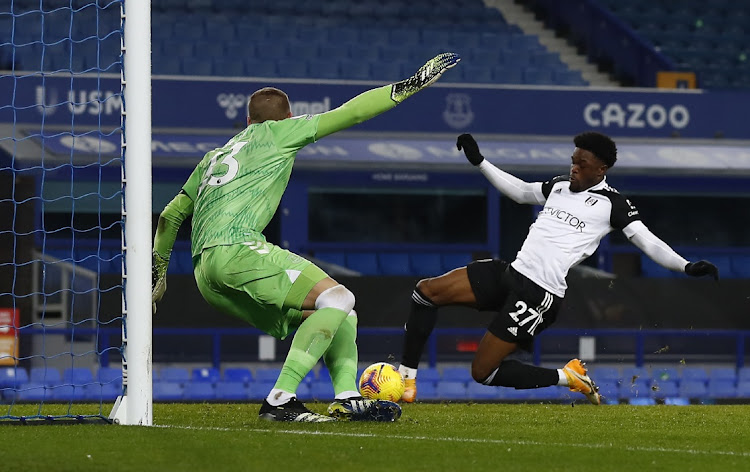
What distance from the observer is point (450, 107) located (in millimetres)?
19188

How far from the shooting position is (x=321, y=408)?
27.3ft

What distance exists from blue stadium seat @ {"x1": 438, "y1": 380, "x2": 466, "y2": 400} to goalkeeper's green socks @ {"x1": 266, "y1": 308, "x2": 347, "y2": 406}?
7.86 meters

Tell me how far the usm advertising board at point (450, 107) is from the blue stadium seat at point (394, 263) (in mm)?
1836

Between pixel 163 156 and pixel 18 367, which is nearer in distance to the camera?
pixel 18 367

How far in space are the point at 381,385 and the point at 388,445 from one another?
1.84 meters

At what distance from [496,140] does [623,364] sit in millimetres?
5264

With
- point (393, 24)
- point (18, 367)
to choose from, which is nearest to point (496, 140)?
point (393, 24)

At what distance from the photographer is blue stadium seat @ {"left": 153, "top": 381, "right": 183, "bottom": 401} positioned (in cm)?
1417

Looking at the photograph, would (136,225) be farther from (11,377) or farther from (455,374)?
(455,374)

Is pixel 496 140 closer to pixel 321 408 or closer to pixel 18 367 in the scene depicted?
pixel 18 367

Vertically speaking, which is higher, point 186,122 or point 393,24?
point 393,24

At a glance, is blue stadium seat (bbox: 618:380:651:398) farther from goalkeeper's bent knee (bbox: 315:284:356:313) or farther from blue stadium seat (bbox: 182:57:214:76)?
goalkeeper's bent knee (bbox: 315:284:356:313)

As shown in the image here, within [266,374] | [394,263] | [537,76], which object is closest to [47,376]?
[266,374]

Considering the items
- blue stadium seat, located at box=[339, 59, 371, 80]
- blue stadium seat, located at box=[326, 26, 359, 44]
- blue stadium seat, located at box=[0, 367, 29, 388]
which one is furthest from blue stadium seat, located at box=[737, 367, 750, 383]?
blue stadium seat, located at box=[326, 26, 359, 44]
